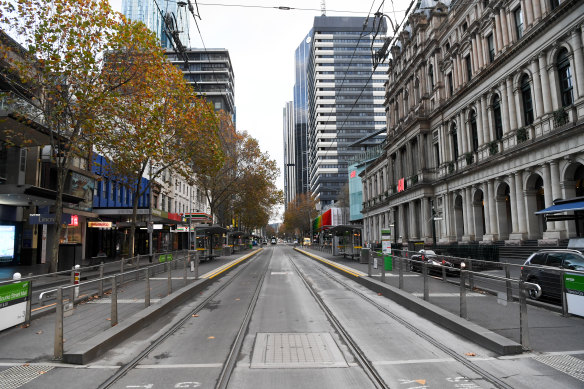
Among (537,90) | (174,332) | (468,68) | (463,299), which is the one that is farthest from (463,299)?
(468,68)

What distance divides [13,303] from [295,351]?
19.5ft

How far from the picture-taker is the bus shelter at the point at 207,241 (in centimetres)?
3294

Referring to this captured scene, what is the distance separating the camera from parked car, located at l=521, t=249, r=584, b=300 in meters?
8.35

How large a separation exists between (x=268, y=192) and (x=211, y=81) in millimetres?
60045

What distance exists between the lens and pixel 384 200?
2035 inches

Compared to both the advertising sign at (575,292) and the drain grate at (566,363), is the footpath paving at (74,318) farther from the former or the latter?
the advertising sign at (575,292)

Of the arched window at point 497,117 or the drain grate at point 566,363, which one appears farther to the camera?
the arched window at point 497,117

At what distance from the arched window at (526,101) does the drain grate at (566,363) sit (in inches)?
899

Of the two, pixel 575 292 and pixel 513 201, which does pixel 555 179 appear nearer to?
pixel 513 201

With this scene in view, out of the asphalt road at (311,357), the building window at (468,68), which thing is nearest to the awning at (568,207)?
the asphalt road at (311,357)

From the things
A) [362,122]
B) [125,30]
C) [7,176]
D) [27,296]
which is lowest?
[27,296]

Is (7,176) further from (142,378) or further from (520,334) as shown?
(520,334)

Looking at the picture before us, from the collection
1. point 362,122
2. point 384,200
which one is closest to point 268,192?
point 384,200

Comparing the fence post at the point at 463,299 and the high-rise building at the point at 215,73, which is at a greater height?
the high-rise building at the point at 215,73
